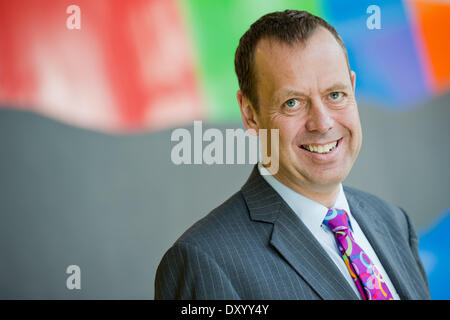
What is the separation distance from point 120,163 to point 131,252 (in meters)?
0.67

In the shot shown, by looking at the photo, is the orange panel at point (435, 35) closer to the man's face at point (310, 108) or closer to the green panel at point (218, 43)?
the green panel at point (218, 43)

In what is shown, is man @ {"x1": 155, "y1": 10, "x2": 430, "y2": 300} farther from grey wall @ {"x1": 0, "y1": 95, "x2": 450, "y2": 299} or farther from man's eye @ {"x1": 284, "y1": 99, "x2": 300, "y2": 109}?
grey wall @ {"x1": 0, "y1": 95, "x2": 450, "y2": 299}

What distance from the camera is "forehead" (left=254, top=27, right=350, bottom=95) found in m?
1.49

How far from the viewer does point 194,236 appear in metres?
1.44

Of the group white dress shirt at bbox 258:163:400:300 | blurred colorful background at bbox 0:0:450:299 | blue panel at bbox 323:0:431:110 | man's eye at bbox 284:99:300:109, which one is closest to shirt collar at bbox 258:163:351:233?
white dress shirt at bbox 258:163:400:300

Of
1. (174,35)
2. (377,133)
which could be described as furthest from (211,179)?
(377,133)

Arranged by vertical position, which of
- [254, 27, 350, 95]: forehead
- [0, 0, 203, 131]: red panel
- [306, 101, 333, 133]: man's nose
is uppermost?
[0, 0, 203, 131]: red panel

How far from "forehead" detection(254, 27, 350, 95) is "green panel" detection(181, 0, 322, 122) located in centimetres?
253

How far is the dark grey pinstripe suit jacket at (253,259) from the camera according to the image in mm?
1377
